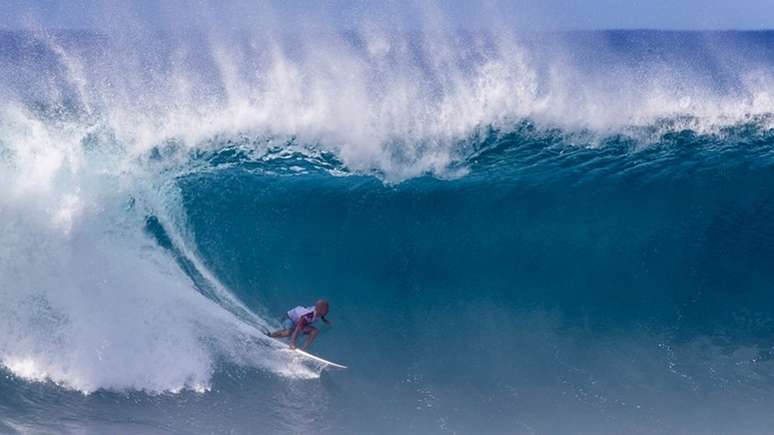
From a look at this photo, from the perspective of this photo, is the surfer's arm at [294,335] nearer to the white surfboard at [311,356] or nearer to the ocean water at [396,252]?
the white surfboard at [311,356]

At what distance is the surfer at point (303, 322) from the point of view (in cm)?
888

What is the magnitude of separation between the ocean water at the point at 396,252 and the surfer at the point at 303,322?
0.74 feet

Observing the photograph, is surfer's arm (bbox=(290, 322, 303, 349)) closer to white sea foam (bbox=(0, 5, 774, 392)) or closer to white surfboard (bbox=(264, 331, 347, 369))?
white surfboard (bbox=(264, 331, 347, 369))

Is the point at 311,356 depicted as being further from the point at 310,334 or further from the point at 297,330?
the point at 297,330

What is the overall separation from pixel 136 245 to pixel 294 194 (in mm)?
2412

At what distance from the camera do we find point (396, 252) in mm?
10688

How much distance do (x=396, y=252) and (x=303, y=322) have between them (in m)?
2.15

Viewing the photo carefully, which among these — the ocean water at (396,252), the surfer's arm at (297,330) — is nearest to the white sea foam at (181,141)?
the ocean water at (396,252)

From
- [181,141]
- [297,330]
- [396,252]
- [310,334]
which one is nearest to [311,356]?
[310,334]

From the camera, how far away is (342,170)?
11883mm

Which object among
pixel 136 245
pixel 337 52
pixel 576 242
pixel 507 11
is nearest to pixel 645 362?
pixel 576 242

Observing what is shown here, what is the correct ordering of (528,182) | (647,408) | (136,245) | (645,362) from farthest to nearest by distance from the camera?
(528,182)
(136,245)
(645,362)
(647,408)

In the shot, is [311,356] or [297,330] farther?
[311,356]

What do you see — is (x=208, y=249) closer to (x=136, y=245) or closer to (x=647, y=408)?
A: (x=136, y=245)
